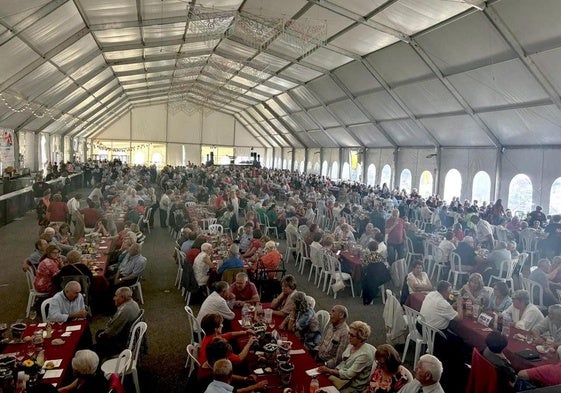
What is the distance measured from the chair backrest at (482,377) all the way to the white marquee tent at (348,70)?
8.28m

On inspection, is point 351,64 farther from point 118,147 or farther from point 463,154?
point 118,147

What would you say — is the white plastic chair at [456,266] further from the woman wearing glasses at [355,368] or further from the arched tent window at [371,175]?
the arched tent window at [371,175]

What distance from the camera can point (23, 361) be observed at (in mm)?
3916

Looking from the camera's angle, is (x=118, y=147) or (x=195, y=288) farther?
(x=118, y=147)

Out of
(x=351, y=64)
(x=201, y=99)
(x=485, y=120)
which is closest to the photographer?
(x=485, y=120)

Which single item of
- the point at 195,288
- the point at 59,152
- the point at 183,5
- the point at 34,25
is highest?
the point at 183,5

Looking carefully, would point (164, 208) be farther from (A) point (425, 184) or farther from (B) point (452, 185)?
(A) point (425, 184)

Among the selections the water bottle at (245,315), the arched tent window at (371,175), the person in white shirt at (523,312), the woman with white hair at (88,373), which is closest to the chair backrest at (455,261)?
the person in white shirt at (523,312)

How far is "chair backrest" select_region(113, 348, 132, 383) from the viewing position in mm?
4230

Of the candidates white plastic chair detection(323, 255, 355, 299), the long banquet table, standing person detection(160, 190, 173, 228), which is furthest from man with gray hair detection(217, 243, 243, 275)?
standing person detection(160, 190, 173, 228)

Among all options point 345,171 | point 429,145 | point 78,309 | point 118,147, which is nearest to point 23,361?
point 78,309

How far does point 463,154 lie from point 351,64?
5.71m

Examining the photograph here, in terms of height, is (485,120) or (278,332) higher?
(485,120)

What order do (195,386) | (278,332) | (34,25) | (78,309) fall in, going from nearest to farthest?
(195,386), (278,332), (78,309), (34,25)
